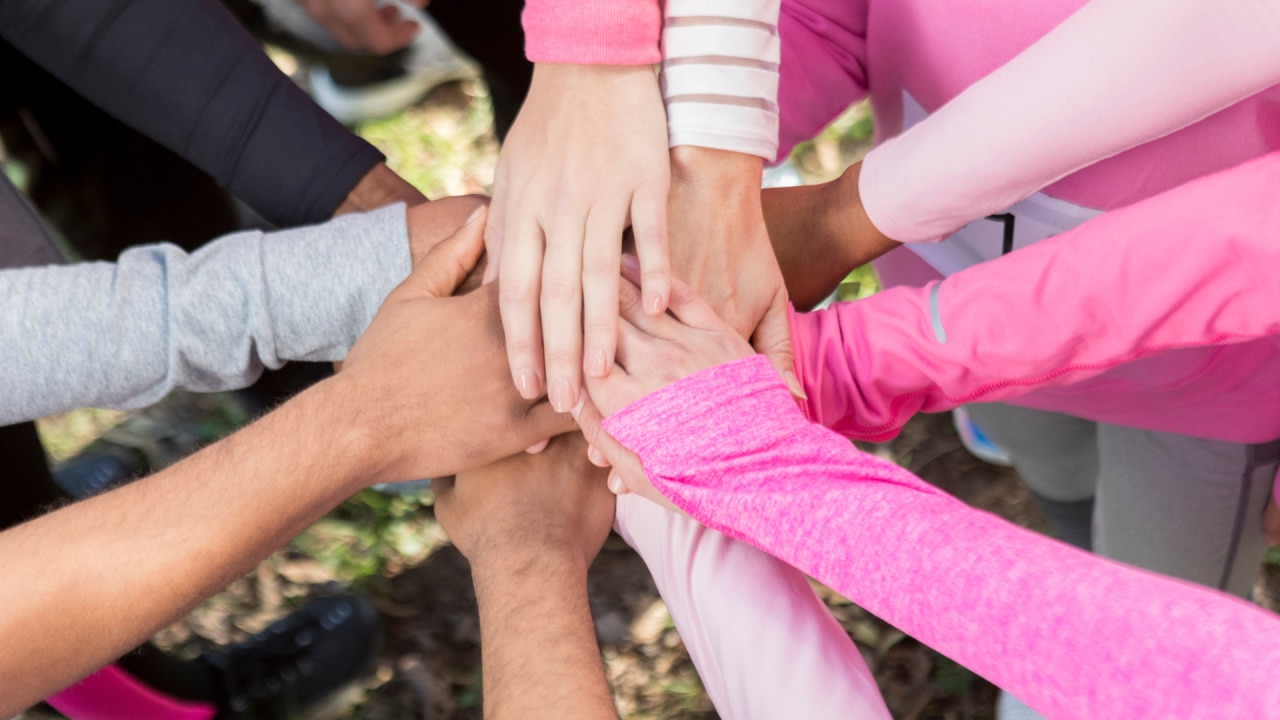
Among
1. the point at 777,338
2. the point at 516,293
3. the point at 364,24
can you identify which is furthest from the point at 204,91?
the point at 364,24

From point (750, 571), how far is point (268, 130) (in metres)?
0.73

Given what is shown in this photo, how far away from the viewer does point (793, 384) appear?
0.77 m

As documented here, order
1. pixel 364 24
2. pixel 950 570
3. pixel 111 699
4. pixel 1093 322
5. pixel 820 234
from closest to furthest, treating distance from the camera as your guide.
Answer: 1. pixel 950 570
2. pixel 1093 322
3. pixel 820 234
4. pixel 111 699
5. pixel 364 24

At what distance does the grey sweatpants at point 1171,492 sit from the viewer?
940 mm

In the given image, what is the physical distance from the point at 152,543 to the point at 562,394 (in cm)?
36

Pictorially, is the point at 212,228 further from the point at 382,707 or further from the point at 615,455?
the point at 615,455

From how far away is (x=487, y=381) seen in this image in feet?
2.84

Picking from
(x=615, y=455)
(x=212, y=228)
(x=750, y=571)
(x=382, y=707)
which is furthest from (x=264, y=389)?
(x=750, y=571)

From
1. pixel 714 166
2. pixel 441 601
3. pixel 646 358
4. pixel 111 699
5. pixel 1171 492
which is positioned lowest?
pixel 441 601

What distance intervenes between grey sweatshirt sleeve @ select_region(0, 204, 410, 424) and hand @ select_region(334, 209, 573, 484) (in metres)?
0.08

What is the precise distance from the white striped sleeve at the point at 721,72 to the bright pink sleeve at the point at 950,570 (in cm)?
25

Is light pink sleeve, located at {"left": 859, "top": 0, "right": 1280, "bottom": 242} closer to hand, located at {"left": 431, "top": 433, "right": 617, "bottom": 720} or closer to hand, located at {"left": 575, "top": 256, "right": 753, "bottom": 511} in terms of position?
hand, located at {"left": 575, "top": 256, "right": 753, "bottom": 511}

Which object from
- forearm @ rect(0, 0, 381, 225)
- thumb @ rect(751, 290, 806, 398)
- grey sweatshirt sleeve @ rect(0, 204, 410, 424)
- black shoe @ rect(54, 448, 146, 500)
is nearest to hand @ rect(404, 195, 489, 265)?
grey sweatshirt sleeve @ rect(0, 204, 410, 424)

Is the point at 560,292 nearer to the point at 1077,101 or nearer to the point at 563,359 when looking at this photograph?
the point at 563,359
